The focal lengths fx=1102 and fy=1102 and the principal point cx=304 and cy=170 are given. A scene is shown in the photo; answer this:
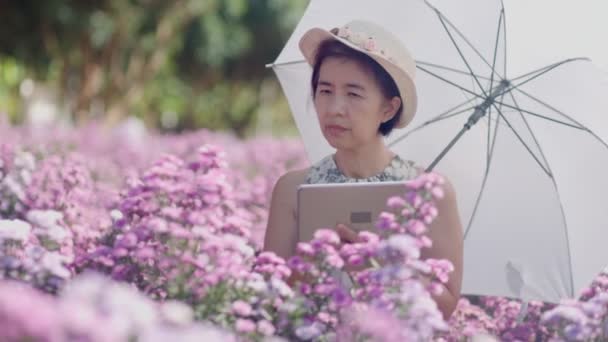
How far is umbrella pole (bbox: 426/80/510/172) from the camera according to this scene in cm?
421

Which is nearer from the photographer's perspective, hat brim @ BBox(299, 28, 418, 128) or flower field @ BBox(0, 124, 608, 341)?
flower field @ BBox(0, 124, 608, 341)

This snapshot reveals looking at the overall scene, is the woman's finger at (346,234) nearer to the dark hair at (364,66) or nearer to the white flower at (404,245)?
the dark hair at (364,66)

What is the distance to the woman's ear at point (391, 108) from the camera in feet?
12.7

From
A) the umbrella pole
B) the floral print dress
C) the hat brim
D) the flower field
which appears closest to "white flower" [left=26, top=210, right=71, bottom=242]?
the flower field

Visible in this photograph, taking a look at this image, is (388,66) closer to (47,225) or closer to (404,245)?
(404,245)

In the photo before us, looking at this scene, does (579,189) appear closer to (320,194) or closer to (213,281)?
(320,194)

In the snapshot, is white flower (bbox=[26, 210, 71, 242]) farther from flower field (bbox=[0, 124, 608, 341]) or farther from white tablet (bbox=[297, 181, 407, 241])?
white tablet (bbox=[297, 181, 407, 241])

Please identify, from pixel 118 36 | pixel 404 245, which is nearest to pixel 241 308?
pixel 404 245

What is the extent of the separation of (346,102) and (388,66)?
0.68 feet

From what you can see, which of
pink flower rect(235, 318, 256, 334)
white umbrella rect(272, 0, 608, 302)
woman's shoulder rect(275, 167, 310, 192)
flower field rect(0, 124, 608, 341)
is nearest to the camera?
pink flower rect(235, 318, 256, 334)

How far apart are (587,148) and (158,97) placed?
26114mm

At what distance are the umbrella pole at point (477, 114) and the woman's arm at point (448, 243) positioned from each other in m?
0.67

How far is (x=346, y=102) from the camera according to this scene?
3.71 m

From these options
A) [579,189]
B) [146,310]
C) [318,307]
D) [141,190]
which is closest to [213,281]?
[318,307]
